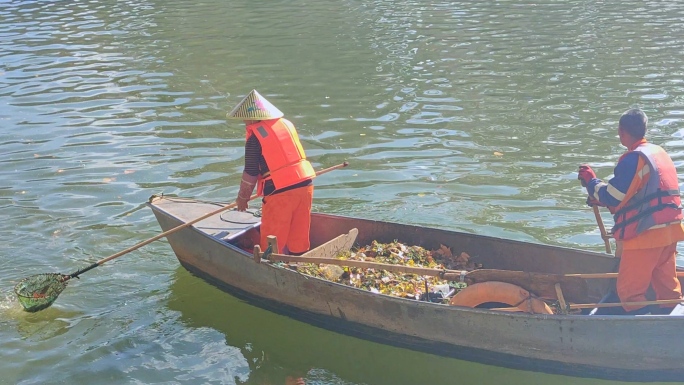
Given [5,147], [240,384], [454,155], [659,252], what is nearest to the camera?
[659,252]

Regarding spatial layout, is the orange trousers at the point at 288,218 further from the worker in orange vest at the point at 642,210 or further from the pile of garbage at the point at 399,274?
the worker in orange vest at the point at 642,210

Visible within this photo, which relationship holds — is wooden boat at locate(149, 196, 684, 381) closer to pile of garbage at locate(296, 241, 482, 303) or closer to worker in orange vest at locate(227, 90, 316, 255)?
pile of garbage at locate(296, 241, 482, 303)

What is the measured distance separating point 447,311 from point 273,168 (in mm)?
2548

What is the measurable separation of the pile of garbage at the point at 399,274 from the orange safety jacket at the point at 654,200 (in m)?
2.22

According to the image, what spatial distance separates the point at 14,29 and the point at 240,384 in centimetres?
2240

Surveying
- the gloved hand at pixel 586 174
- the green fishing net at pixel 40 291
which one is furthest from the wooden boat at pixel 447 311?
the green fishing net at pixel 40 291

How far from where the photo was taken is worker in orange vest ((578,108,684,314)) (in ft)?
23.2

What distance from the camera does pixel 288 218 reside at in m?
8.95

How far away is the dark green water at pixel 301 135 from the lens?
8609 millimetres

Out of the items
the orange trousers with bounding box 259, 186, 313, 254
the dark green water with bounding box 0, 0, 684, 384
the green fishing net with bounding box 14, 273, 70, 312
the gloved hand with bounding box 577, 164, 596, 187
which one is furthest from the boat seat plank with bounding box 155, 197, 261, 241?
the gloved hand with bounding box 577, 164, 596, 187

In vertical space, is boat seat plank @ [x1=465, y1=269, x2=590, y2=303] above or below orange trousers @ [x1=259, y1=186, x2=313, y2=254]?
below

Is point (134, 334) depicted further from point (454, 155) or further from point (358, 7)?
point (358, 7)

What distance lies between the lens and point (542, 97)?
1709cm

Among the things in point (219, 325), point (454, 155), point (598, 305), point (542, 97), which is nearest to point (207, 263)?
point (219, 325)
